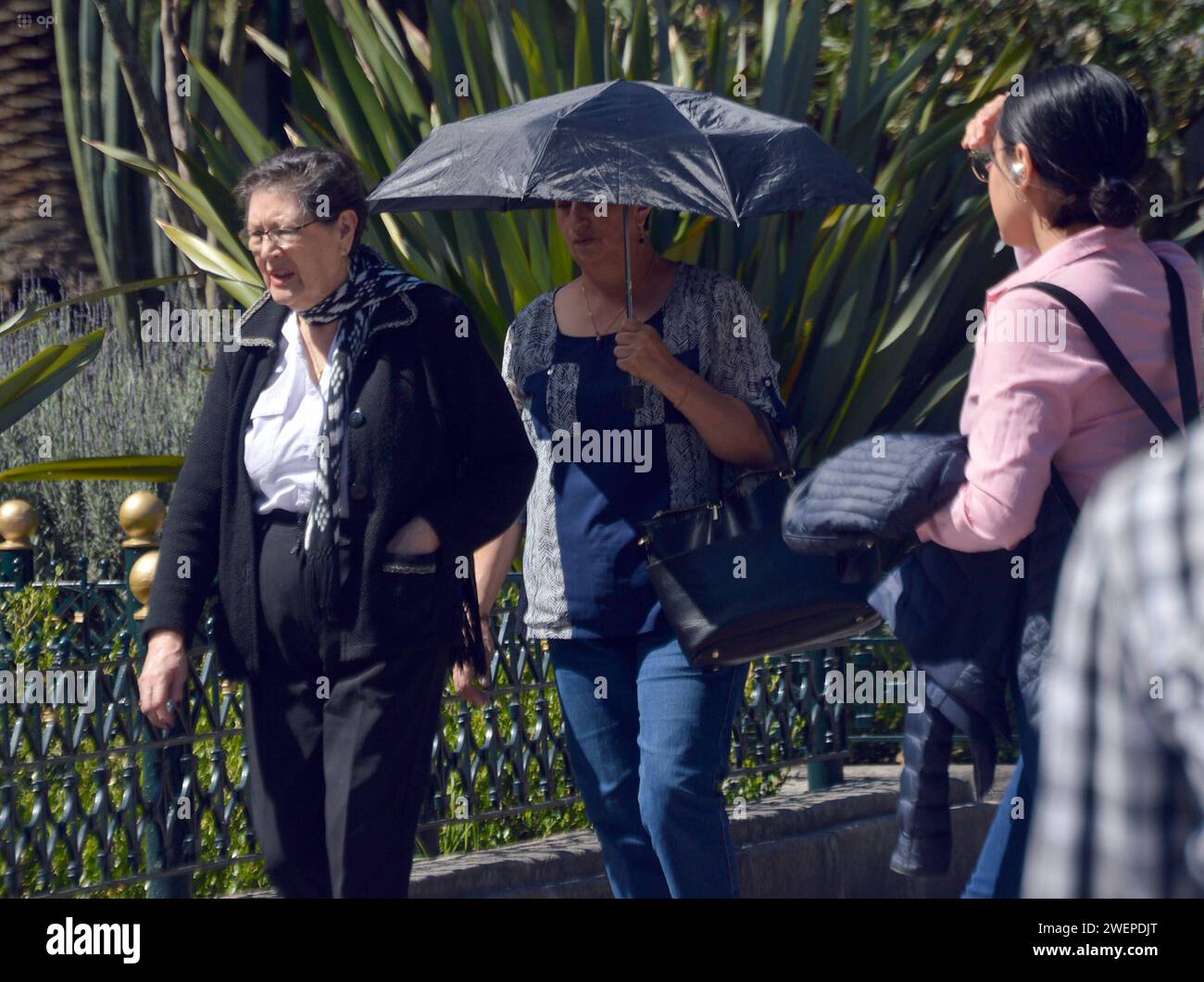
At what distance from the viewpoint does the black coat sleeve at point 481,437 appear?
333cm

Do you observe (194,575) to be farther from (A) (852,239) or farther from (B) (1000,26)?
(B) (1000,26)

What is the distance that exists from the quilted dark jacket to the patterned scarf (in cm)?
84

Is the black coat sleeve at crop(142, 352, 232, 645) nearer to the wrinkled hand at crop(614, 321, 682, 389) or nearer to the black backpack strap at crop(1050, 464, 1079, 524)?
the wrinkled hand at crop(614, 321, 682, 389)

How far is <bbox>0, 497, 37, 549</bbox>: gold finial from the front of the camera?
550 cm

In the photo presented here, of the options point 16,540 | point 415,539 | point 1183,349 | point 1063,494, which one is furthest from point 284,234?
point 16,540

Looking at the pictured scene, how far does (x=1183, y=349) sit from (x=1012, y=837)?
0.75m

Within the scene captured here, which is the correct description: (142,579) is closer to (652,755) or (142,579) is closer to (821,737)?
(652,755)

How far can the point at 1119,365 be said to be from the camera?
2600 millimetres

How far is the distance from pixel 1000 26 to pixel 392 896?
18.4 feet

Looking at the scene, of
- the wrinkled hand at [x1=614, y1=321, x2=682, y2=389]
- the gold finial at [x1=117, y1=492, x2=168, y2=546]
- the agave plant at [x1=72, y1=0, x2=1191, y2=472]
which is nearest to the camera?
the wrinkled hand at [x1=614, y1=321, x2=682, y2=389]

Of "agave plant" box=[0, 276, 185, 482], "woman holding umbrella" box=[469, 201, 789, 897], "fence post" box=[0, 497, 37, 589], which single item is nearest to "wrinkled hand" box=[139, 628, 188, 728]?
"woman holding umbrella" box=[469, 201, 789, 897]

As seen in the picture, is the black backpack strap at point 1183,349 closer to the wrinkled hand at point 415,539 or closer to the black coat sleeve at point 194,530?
the wrinkled hand at point 415,539

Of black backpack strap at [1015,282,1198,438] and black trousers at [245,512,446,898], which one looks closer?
black backpack strap at [1015,282,1198,438]

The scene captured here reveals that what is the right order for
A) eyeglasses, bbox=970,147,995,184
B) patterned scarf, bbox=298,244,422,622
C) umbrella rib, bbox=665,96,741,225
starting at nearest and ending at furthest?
1. eyeglasses, bbox=970,147,995,184
2. patterned scarf, bbox=298,244,422,622
3. umbrella rib, bbox=665,96,741,225
